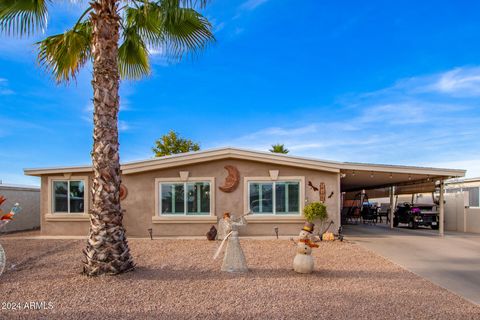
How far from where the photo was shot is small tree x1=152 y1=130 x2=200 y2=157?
3241 cm

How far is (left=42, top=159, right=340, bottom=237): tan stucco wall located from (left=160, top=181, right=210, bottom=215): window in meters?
0.33

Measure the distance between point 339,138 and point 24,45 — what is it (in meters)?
14.2

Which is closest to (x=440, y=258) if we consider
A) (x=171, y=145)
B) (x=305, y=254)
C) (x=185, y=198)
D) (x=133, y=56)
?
(x=305, y=254)

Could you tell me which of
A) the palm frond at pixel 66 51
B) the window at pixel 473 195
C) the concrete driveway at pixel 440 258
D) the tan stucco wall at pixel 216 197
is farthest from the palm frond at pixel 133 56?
the window at pixel 473 195

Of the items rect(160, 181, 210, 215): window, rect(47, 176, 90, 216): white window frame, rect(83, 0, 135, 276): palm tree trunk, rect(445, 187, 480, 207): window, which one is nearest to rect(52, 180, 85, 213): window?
rect(47, 176, 90, 216): white window frame

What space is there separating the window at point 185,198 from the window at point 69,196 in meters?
3.27

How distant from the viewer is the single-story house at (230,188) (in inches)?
482

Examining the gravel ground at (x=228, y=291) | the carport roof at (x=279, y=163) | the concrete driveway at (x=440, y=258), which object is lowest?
the concrete driveway at (x=440, y=258)

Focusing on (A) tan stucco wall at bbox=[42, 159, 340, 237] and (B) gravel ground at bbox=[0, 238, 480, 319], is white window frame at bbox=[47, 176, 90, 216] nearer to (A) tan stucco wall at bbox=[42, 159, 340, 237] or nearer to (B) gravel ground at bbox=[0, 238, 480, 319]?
(A) tan stucco wall at bbox=[42, 159, 340, 237]

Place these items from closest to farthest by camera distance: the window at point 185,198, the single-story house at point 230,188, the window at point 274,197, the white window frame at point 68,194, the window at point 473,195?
the single-story house at point 230,188
the window at point 274,197
the window at point 185,198
the white window frame at point 68,194
the window at point 473,195

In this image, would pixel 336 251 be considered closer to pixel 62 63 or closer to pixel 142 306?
pixel 142 306

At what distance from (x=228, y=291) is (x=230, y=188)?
22.4ft

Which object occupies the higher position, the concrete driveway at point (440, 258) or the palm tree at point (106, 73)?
the palm tree at point (106, 73)

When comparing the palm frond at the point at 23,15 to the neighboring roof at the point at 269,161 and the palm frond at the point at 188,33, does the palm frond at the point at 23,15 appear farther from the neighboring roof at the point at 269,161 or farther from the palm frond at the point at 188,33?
the neighboring roof at the point at 269,161
